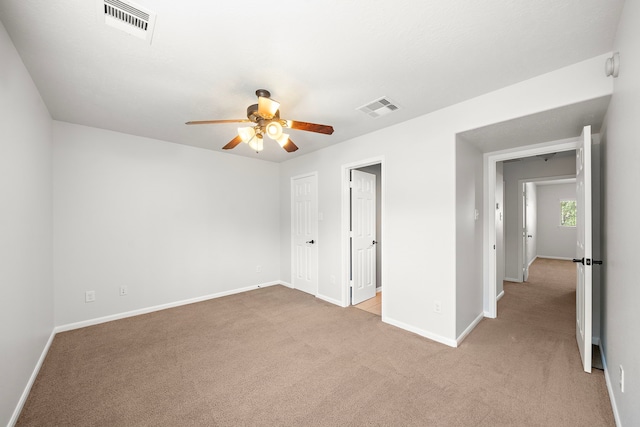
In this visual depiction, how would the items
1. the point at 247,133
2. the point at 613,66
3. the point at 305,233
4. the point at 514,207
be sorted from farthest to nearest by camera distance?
the point at 514,207 < the point at 305,233 < the point at 247,133 < the point at 613,66

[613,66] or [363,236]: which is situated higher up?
[613,66]

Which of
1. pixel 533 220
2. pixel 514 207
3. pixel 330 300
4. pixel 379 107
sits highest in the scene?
pixel 379 107

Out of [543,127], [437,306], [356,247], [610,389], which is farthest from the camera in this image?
[356,247]

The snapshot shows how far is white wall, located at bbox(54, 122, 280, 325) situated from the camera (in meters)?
3.10

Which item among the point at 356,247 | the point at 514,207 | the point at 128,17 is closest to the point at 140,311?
the point at 356,247

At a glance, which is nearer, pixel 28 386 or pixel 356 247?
pixel 28 386

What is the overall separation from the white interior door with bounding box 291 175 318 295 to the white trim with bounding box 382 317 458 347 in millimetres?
1475

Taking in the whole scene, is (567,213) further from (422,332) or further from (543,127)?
(422,332)

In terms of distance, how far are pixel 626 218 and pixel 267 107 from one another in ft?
7.80

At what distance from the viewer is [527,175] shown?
489cm

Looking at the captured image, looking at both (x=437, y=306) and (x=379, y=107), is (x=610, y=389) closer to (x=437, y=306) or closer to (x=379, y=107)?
(x=437, y=306)

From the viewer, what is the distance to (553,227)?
317 inches

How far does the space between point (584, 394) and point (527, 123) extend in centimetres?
222

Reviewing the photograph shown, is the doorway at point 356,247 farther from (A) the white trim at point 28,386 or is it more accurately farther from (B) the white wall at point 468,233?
(A) the white trim at point 28,386
